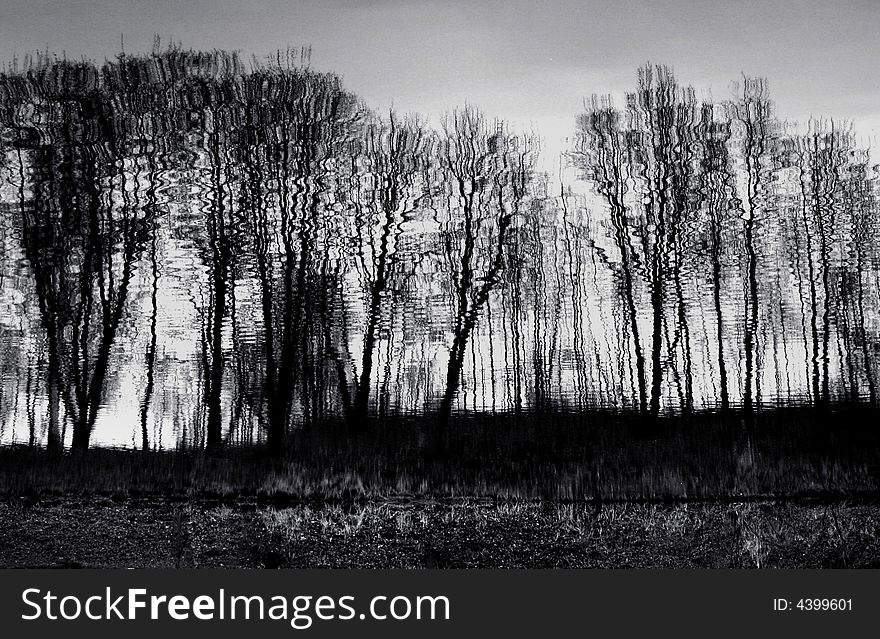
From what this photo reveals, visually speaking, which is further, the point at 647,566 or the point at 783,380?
the point at 783,380

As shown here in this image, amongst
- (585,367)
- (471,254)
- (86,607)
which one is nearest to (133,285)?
(86,607)

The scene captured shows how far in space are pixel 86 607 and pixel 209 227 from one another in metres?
2.10

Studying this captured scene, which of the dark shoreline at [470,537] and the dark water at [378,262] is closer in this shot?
the dark shoreline at [470,537]

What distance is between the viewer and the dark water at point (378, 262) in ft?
11.3

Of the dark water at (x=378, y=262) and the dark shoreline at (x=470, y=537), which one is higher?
the dark water at (x=378, y=262)

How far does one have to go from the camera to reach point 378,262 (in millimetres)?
3678

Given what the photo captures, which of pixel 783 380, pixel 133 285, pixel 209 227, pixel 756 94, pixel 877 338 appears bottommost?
pixel 783 380

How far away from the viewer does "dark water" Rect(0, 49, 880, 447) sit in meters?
3.43

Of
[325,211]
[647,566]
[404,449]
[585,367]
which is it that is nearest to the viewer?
[647,566]

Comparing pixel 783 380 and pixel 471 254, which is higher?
pixel 471 254

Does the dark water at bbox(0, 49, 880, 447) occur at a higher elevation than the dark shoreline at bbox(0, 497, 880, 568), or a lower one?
higher

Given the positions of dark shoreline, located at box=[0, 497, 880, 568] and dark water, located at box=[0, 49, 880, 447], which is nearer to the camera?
dark shoreline, located at box=[0, 497, 880, 568]

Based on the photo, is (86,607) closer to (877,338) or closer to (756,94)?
(877,338)

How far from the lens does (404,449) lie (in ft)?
10.7
